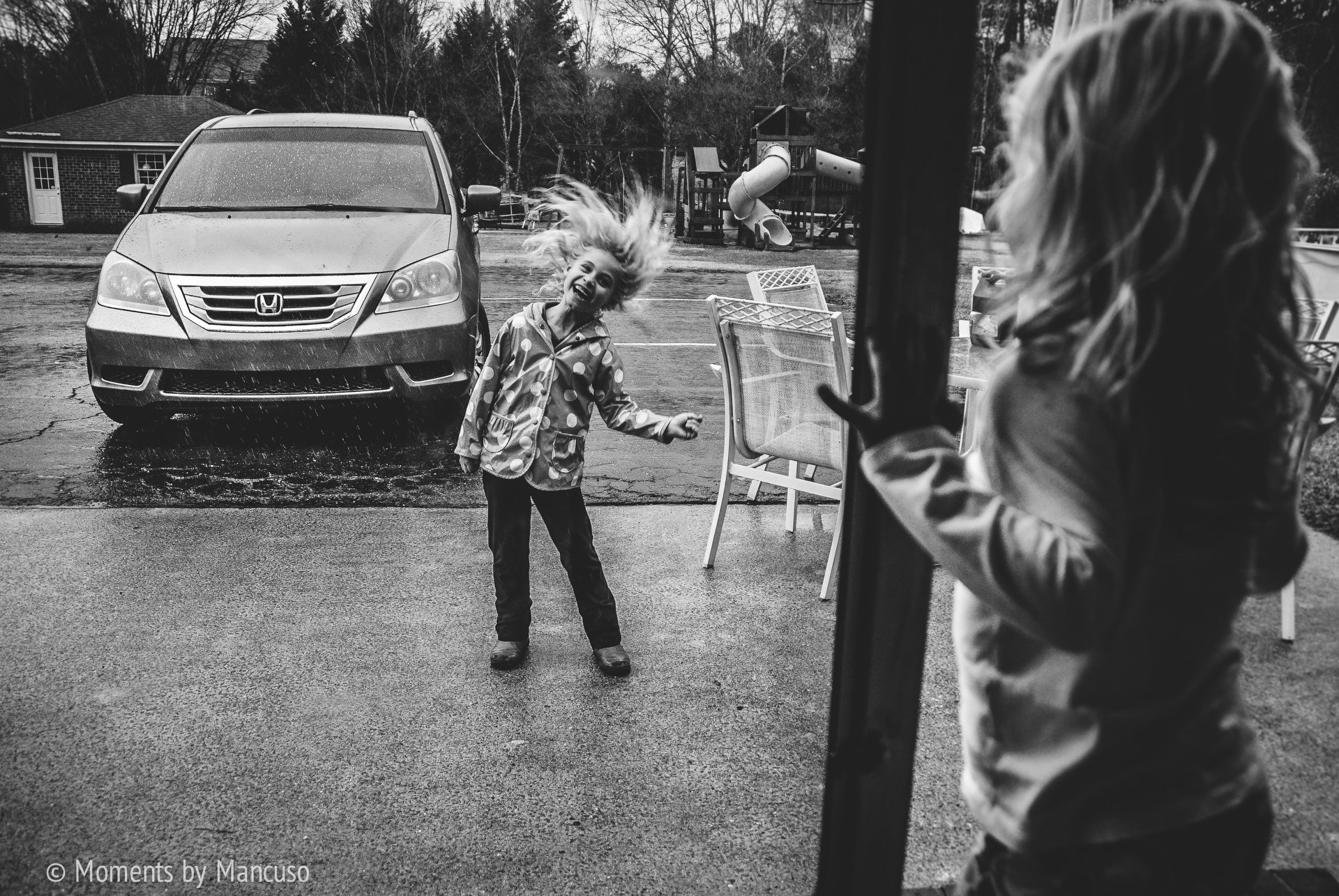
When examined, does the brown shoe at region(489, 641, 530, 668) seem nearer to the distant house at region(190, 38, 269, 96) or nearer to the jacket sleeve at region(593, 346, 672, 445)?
the jacket sleeve at region(593, 346, 672, 445)

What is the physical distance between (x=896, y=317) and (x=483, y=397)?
210 centimetres

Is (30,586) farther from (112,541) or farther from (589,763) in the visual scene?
(589,763)

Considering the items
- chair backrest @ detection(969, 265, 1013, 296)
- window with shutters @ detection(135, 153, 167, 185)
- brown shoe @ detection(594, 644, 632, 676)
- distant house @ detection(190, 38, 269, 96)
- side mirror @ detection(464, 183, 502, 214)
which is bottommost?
brown shoe @ detection(594, 644, 632, 676)

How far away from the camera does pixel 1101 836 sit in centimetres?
114

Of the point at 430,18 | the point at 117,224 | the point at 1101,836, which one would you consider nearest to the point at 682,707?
the point at 1101,836

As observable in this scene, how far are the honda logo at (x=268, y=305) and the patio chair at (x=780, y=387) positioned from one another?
273cm

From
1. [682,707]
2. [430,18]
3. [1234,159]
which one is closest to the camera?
[1234,159]

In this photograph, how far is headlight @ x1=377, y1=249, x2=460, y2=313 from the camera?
5.71 m

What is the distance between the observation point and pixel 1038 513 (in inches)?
42.2

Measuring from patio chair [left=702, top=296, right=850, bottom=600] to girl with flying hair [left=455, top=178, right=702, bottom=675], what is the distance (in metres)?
0.71

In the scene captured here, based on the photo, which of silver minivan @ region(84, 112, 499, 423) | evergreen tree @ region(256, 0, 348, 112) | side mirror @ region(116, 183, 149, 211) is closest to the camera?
silver minivan @ region(84, 112, 499, 423)

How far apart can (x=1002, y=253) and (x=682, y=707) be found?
2057mm

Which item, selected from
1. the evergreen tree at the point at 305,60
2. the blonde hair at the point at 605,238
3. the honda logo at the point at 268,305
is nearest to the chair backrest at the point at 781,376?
the blonde hair at the point at 605,238

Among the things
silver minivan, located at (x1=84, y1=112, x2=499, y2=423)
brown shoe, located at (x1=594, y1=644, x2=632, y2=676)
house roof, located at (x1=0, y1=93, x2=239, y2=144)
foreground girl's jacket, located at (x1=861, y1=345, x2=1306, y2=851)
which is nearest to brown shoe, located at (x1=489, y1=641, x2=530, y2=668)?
brown shoe, located at (x1=594, y1=644, x2=632, y2=676)
